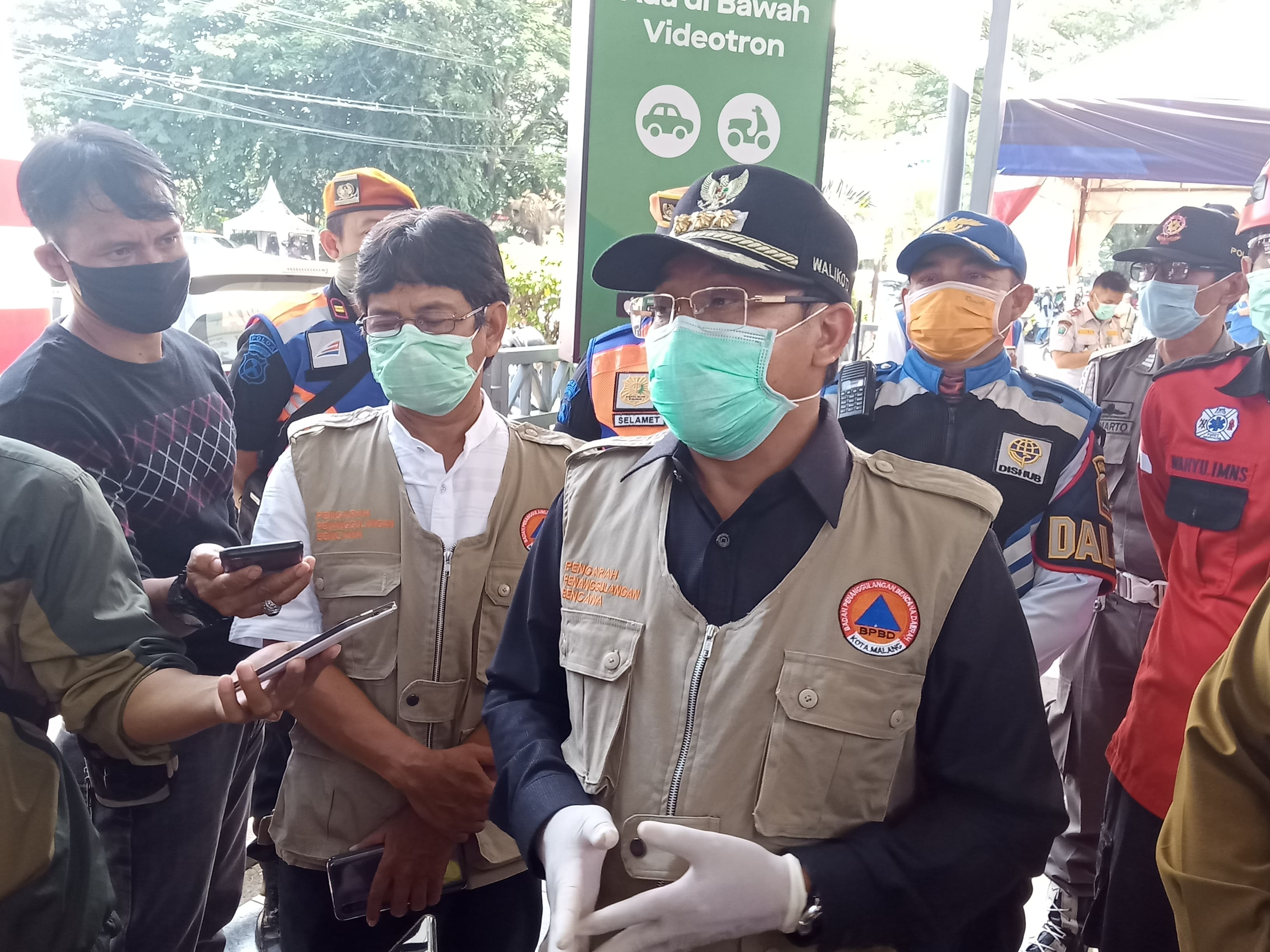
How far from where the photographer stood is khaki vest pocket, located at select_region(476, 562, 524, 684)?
199cm

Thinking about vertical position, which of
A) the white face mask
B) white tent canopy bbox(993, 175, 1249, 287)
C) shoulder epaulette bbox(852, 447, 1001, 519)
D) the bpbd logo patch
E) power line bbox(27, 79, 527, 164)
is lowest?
the bpbd logo patch

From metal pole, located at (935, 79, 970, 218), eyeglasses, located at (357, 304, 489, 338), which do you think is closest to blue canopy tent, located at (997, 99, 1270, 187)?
metal pole, located at (935, 79, 970, 218)

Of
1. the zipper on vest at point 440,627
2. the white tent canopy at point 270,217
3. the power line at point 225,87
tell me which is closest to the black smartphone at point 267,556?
the zipper on vest at point 440,627

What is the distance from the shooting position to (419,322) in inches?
86.2

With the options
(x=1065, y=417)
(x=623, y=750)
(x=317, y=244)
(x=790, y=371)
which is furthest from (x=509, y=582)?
(x=317, y=244)

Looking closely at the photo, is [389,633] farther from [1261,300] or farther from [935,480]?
[1261,300]

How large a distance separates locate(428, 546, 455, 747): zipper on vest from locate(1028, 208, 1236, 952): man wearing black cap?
2.10 metres

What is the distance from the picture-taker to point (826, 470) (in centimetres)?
148

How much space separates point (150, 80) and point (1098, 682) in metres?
12.0

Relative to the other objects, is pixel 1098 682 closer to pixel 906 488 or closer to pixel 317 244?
pixel 906 488

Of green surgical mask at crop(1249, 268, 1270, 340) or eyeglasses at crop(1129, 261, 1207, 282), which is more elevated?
eyeglasses at crop(1129, 261, 1207, 282)

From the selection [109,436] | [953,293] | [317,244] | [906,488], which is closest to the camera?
[906,488]

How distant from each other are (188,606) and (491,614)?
66 centimetres

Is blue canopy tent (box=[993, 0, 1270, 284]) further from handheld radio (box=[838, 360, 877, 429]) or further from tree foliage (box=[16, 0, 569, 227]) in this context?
tree foliage (box=[16, 0, 569, 227])
